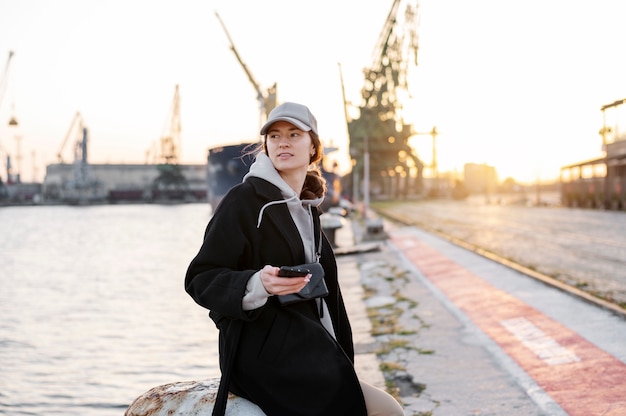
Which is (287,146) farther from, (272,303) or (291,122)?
(272,303)

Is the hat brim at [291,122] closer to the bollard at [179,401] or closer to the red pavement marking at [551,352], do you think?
the bollard at [179,401]

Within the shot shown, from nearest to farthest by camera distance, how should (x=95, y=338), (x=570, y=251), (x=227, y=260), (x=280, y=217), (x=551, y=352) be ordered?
1. (x=227, y=260)
2. (x=280, y=217)
3. (x=551, y=352)
4. (x=95, y=338)
5. (x=570, y=251)

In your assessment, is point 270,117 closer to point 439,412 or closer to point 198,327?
point 439,412

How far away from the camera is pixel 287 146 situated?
288cm

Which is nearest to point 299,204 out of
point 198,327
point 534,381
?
point 534,381

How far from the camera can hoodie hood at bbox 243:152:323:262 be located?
2.82 meters

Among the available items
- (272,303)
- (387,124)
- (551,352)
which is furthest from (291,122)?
(387,124)

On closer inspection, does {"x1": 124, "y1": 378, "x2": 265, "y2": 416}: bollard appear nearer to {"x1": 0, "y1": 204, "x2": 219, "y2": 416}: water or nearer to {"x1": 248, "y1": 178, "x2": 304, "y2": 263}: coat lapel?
{"x1": 248, "y1": 178, "x2": 304, "y2": 263}: coat lapel

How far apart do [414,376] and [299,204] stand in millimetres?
3976

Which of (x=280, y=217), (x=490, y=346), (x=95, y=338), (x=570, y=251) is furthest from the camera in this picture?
(x=570, y=251)

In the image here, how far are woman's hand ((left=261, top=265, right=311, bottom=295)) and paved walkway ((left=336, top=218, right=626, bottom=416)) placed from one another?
125 inches

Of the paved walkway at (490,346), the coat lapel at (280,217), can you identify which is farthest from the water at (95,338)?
→ the coat lapel at (280,217)

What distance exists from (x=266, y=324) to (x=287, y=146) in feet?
2.49

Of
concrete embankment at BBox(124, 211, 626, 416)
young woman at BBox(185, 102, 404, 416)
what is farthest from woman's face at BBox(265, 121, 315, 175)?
concrete embankment at BBox(124, 211, 626, 416)
